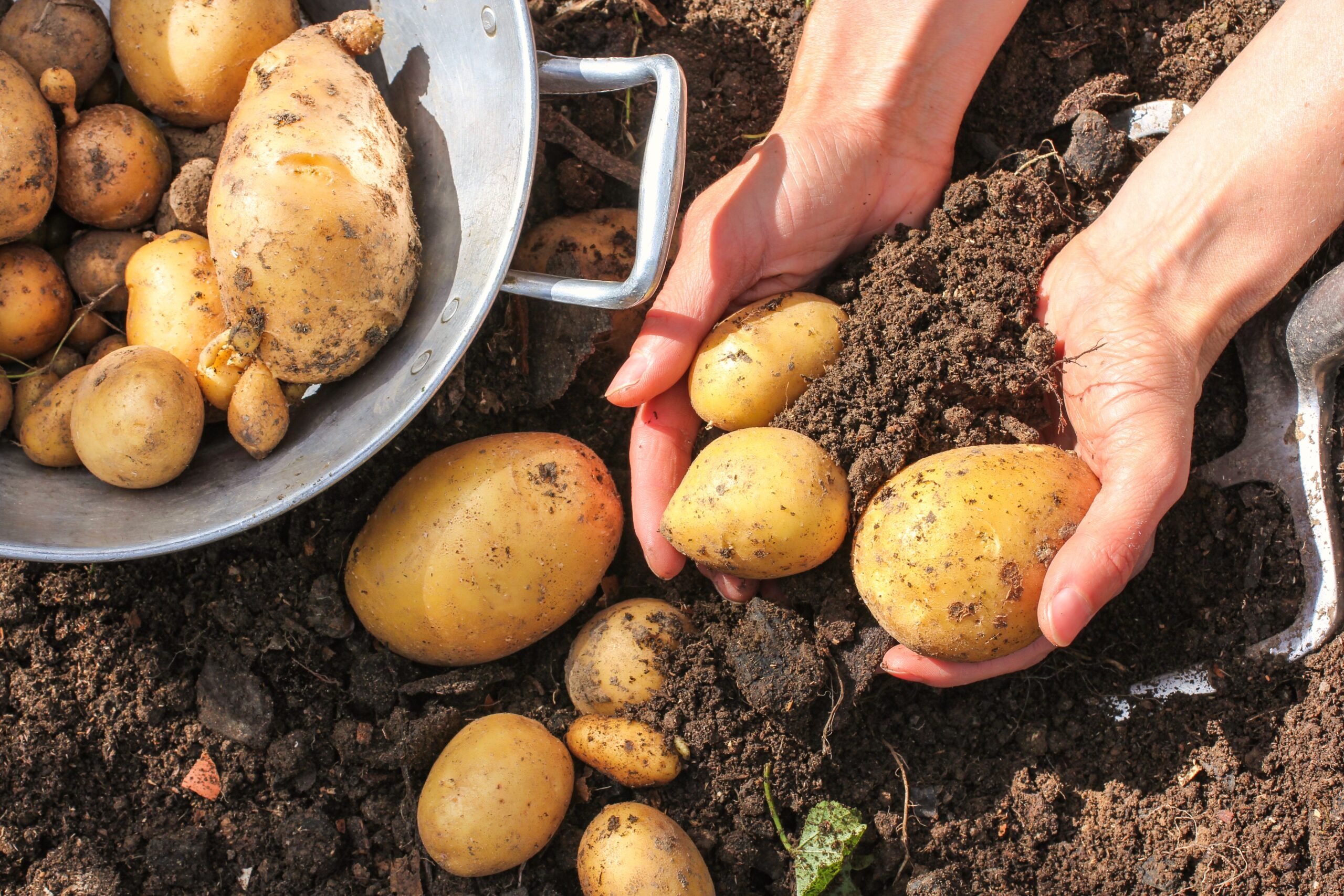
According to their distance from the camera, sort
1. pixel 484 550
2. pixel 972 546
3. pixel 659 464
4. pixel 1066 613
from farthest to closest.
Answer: pixel 659 464, pixel 484 550, pixel 972 546, pixel 1066 613

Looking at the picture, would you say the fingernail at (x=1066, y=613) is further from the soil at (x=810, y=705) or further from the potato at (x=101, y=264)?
the potato at (x=101, y=264)

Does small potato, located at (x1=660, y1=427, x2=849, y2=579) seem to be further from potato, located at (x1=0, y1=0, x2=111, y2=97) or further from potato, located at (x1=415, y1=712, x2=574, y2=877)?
potato, located at (x1=0, y1=0, x2=111, y2=97)

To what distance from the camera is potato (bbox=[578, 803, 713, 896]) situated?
5.77 feet

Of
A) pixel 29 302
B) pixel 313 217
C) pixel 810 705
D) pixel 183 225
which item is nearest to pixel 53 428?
pixel 29 302

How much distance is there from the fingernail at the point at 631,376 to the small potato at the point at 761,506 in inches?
8.4

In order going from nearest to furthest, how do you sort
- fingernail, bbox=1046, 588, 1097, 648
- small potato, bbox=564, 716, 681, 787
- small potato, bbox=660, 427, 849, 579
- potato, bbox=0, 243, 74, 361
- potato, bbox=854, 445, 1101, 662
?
fingernail, bbox=1046, 588, 1097, 648 → potato, bbox=854, 445, 1101, 662 → small potato, bbox=660, 427, 849, 579 → small potato, bbox=564, 716, 681, 787 → potato, bbox=0, 243, 74, 361

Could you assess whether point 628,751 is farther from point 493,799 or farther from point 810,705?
point 810,705

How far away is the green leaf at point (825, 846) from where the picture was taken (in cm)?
189

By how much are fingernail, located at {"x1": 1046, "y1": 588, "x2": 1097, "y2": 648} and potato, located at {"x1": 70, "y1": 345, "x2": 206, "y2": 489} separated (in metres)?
1.70

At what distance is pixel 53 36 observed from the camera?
202 cm

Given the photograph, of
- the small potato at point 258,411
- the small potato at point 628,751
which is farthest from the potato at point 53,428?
the small potato at point 628,751

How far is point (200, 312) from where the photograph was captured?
1.96 meters

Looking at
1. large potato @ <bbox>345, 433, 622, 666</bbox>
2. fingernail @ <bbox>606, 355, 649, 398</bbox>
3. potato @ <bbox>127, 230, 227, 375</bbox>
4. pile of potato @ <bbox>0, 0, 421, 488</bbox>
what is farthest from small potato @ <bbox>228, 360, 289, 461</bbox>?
fingernail @ <bbox>606, 355, 649, 398</bbox>

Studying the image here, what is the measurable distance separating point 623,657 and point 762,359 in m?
0.71
